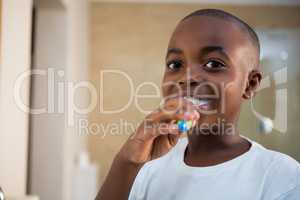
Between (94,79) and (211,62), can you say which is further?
(94,79)

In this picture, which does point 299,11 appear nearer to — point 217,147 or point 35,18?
point 217,147

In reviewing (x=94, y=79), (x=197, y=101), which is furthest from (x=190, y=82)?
(x=94, y=79)

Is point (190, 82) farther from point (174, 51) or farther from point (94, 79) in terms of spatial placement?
point (94, 79)

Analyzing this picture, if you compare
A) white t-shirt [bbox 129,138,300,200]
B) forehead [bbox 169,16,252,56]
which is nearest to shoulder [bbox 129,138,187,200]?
white t-shirt [bbox 129,138,300,200]

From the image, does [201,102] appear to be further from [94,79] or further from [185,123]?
[94,79]

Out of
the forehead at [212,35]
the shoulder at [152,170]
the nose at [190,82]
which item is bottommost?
the shoulder at [152,170]

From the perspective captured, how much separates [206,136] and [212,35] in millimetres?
103

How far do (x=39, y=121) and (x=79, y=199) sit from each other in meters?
0.24

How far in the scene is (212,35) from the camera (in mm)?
303

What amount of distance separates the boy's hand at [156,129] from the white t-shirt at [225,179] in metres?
0.03

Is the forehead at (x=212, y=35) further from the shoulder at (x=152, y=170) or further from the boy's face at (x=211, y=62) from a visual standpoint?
the shoulder at (x=152, y=170)

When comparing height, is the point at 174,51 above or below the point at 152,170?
above

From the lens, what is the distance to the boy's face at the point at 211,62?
1.00 feet

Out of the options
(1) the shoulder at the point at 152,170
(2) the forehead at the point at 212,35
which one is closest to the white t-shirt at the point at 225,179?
(1) the shoulder at the point at 152,170
